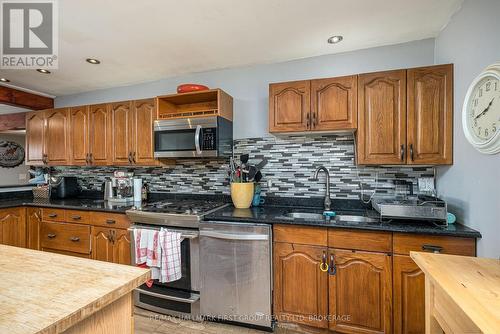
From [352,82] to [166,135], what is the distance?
187cm

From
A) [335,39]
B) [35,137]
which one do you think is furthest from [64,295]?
[35,137]

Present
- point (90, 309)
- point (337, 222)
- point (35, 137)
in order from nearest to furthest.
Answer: point (90, 309), point (337, 222), point (35, 137)

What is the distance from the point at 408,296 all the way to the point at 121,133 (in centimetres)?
310

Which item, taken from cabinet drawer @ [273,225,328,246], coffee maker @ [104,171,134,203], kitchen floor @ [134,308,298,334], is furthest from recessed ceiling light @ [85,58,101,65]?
kitchen floor @ [134,308,298,334]

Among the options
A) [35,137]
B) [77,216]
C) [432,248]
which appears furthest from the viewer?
[35,137]

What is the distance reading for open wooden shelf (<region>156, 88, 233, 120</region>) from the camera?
94.8 inches

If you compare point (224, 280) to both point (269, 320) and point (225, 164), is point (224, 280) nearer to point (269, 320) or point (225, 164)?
point (269, 320)

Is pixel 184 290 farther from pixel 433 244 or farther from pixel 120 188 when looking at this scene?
pixel 433 244

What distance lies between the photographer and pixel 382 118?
1.90 metres

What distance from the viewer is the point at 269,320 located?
184 centimetres

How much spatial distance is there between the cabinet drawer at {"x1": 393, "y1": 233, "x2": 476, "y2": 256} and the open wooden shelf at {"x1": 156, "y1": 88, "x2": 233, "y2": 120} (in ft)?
6.08

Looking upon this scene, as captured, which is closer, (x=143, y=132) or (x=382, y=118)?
(x=382, y=118)

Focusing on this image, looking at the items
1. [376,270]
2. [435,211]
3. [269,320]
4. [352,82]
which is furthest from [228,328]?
[352,82]

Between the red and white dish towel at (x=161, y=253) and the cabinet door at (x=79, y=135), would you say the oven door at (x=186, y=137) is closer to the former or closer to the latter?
the red and white dish towel at (x=161, y=253)
